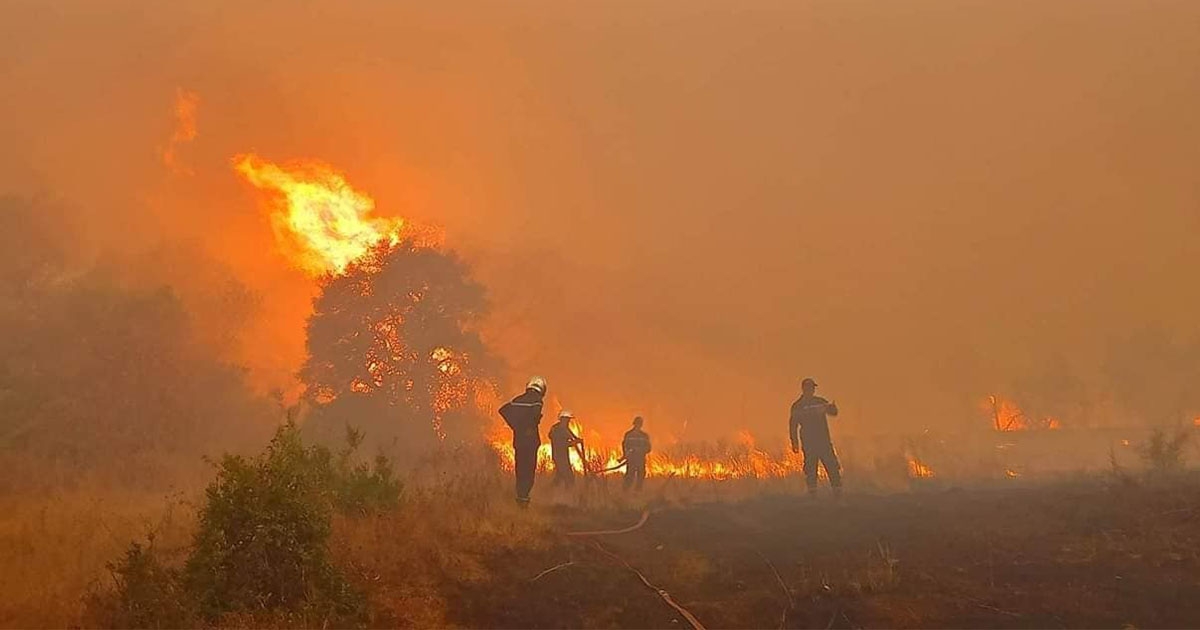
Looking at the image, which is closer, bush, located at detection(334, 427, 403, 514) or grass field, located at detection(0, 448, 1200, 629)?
grass field, located at detection(0, 448, 1200, 629)

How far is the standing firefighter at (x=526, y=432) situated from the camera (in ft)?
46.8

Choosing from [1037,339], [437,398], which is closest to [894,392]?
[1037,339]

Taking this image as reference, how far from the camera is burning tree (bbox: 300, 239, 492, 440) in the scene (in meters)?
30.8

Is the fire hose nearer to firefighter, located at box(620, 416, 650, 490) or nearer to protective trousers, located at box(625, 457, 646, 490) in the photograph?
protective trousers, located at box(625, 457, 646, 490)

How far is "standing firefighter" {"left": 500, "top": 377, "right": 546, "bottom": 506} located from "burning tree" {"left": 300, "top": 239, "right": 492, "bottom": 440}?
16041 mm

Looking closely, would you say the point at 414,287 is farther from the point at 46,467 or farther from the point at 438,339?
the point at 46,467

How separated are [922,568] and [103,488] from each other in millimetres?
16677

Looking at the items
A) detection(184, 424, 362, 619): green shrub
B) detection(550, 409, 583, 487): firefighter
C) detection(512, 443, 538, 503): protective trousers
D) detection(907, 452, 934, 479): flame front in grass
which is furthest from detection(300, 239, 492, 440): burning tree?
detection(184, 424, 362, 619): green shrub

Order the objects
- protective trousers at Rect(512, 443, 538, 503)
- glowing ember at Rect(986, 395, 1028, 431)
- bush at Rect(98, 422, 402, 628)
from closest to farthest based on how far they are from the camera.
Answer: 1. bush at Rect(98, 422, 402, 628)
2. protective trousers at Rect(512, 443, 538, 503)
3. glowing ember at Rect(986, 395, 1028, 431)

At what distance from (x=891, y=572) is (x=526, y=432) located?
760 centimetres

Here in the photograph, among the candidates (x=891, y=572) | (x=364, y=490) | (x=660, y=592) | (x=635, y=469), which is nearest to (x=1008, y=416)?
(x=635, y=469)

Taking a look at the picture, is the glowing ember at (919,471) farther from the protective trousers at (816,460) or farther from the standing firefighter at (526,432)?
the standing firefighter at (526,432)

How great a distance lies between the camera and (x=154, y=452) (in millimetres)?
21094

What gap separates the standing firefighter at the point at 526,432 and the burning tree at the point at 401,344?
1604cm
